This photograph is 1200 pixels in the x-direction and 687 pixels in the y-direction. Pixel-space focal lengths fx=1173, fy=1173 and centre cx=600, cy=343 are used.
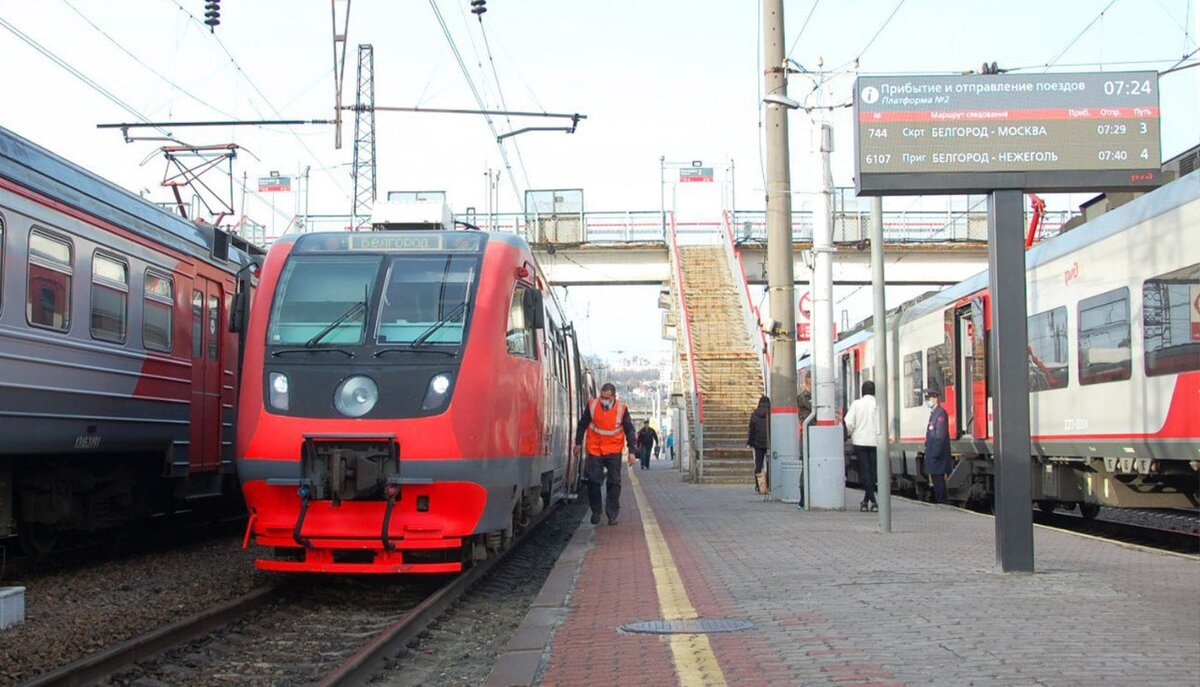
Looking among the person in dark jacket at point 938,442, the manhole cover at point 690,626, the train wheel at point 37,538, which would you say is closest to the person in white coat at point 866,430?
the person in dark jacket at point 938,442

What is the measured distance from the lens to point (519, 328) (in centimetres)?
1015

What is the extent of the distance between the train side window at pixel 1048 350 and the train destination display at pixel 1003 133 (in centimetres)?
543

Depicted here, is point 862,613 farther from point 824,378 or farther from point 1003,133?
point 824,378

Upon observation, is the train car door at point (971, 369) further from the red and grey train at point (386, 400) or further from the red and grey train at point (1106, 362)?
the red and grey train at point (386, 400)

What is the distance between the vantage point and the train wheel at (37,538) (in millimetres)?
10945

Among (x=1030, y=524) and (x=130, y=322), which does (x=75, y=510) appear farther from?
(x=1030, y=524)

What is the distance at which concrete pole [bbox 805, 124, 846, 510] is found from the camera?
15.4 meters

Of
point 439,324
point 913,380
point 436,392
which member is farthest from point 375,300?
point 913,380

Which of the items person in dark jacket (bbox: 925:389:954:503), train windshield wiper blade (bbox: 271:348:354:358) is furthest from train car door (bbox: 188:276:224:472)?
person in dark jacket (bbox: 925:389:954:503)

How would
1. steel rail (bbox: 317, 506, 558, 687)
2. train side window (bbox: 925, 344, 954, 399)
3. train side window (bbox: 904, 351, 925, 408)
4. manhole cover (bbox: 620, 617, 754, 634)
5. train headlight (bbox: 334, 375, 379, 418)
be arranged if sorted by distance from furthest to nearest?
train side window (bbox: 904, 351, 925, 408), train side window (bbox: 925, 344, 954, 399), train headlight (bbox: 334, 375, 379, 418), manhole cover (bbox: 620, 617, 754, 634), steel rail (bbox: 317, 506, 558, 687)

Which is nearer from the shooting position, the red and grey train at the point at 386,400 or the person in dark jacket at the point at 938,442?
the red and grey train at the point at 386,400

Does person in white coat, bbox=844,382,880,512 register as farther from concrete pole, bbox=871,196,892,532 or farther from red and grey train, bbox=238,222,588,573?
red and grey train, bbox=238,222,588,573

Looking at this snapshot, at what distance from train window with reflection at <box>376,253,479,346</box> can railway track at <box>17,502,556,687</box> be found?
1.99m

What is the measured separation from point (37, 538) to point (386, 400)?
15.2ft
